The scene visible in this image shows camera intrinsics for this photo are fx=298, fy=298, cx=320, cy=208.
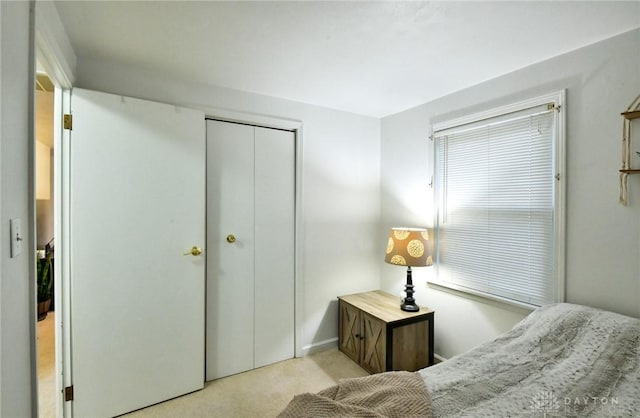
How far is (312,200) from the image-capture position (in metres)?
2.78

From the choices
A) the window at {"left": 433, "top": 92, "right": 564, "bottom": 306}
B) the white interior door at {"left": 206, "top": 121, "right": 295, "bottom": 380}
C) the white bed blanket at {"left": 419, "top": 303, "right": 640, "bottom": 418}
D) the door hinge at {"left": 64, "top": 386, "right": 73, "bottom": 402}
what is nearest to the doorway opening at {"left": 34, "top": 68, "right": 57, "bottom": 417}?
the door hinge at {"left": 64, "top": 386, "right": 73, "bottom": 402}

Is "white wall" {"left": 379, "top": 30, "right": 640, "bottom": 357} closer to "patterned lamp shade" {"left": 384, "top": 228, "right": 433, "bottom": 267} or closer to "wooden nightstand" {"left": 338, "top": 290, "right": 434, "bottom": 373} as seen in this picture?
"wooden nightstand" {"left": 338, "top": 290, "right": 434, "bottom": 373}

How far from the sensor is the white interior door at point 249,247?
2.36m

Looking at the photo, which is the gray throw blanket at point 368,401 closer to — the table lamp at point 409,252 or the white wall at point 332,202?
the table lamp at point 409,252

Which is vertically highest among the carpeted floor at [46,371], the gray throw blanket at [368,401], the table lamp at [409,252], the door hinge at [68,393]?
the table lamp at [409,252]

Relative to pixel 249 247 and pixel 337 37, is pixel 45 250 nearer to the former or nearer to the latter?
pixel 249 247

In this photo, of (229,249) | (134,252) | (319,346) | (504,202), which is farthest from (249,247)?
(504,202)

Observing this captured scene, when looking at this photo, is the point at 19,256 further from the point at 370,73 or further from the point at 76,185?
the point at 370,73

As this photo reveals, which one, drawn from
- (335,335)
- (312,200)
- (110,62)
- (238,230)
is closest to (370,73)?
(312,200)

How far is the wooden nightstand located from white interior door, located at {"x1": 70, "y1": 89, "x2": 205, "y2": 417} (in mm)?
1257

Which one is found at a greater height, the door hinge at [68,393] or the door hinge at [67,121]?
the door hinge at [67,121]

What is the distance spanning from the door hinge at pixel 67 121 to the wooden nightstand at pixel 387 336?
2397mm

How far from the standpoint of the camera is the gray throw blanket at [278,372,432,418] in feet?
3.31

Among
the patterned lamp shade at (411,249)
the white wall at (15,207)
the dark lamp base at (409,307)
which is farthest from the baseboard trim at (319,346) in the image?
the white wall at (15,207)
